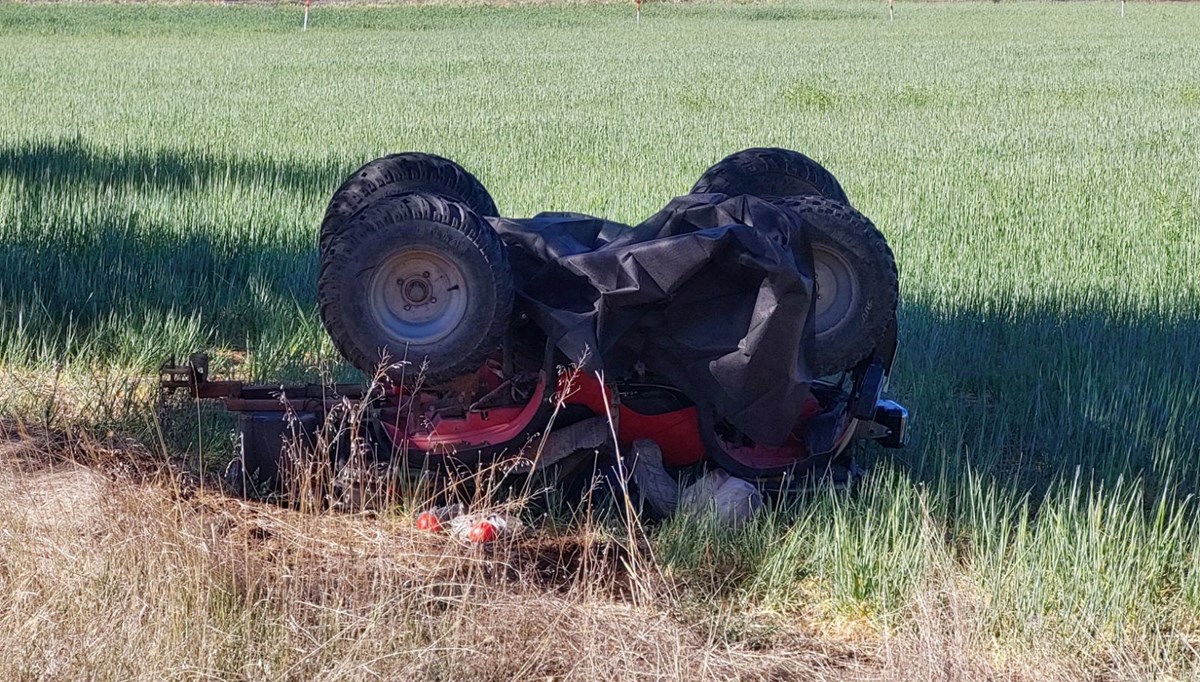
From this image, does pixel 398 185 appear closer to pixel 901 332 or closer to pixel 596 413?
pixel 596 413

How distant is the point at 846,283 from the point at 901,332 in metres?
2.23

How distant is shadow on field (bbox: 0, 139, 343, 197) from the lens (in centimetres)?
967

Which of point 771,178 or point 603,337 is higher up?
point 771,178

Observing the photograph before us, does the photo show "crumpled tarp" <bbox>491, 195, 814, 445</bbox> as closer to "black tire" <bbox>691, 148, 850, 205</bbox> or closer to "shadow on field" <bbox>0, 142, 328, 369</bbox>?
"black tire" <bbox>691, 148, 850, 205</bbox>

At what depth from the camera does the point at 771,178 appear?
4.39 m

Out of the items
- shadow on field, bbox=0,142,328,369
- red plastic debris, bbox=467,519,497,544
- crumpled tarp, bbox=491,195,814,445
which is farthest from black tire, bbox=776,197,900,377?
shadow on field, bbox=0,142,328,369

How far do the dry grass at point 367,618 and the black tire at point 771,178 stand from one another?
1.43 m

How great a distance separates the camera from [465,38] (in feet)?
119

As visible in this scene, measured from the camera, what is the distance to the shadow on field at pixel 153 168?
967 cm

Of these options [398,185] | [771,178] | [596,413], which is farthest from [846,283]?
[398,185]

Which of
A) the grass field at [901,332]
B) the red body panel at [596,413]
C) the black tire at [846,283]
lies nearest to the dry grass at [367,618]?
the grass field at [901,332]

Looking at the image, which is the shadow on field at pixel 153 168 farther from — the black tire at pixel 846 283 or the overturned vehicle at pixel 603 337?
the black tire at pixel 846 283

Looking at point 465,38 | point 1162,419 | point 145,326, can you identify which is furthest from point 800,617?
point 465,38

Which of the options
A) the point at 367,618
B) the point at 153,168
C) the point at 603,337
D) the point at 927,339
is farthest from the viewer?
the point at 153,168
